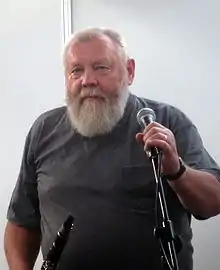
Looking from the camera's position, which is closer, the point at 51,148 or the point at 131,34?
the point at 51,148

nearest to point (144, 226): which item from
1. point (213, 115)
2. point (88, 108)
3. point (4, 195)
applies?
point (88, 108)

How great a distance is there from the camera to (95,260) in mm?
1653

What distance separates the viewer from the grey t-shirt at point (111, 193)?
1652 millimetres

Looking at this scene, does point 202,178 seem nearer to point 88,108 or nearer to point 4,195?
point 88,108

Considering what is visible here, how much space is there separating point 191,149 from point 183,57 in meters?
0.71

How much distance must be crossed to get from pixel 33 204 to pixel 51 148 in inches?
8.3

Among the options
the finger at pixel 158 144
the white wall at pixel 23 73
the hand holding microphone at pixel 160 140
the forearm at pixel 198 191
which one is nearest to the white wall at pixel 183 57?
the white wall at pixel 23 73

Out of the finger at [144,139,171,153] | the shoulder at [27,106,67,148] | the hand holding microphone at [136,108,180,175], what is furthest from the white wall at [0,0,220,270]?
the finger at [144,139,171,153]

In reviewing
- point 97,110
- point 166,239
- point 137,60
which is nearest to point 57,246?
point 166,239

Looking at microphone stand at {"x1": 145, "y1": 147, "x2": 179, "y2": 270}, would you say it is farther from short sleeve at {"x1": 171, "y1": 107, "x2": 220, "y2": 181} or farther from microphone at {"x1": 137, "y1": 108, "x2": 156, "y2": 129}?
short sleeve at {"x1": 171, "y1": 107, "x2": 220, "y2": 181}

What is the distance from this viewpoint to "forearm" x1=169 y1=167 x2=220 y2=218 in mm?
1505

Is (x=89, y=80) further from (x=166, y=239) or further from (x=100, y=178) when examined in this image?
(x=166, y=239)

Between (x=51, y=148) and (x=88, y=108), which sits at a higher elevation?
(x=88, y=108)

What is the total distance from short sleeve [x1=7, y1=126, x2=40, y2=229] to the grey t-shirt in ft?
0.09
